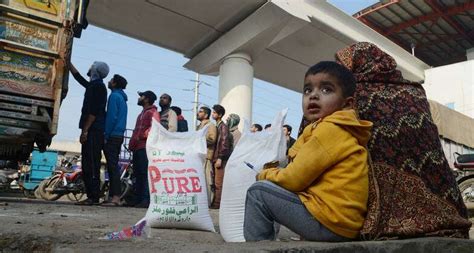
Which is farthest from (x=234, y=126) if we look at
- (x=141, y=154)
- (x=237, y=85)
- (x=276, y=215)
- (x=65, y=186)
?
(x=276, y=215)

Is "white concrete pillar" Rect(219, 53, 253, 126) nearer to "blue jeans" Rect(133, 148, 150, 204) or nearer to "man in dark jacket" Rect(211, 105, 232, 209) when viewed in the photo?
"man in dark jacket" Rect(211, 105, 232, 209)

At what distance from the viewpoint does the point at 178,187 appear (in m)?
2.78

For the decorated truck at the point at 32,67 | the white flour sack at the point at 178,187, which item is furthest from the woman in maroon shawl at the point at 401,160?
the decorated truck at the point at 32,67

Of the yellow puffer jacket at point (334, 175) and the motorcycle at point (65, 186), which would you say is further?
the motorcycle at point (65, 186)

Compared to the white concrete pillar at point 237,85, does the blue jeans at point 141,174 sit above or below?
below

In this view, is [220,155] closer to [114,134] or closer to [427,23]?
[114,134]

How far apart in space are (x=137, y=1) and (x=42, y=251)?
689 centimetres

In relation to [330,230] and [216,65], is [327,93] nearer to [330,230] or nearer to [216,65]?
[330,230]

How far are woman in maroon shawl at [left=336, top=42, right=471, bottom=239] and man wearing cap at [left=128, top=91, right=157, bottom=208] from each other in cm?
345

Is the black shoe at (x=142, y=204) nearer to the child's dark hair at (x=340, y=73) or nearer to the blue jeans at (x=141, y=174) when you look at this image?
the blue jeans at (x=141, y=174)

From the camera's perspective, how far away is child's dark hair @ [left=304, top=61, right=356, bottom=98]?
1635 mm

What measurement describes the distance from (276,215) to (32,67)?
142 inches

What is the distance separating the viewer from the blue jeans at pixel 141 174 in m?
4.95

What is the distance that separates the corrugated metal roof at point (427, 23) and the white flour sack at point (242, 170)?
1428 cm
